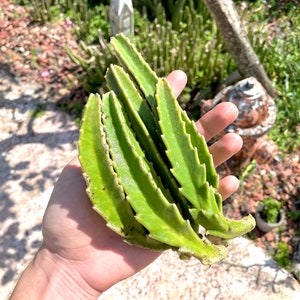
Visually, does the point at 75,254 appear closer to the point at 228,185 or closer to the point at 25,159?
the point at 228,185

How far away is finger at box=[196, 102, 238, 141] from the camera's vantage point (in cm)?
253

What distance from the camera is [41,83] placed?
14.7ft

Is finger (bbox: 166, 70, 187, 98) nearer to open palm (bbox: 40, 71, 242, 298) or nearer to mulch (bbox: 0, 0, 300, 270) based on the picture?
open palm (bbox: 40, 71, 242, 298)

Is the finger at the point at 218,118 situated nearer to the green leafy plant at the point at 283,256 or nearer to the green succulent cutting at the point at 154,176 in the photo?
the green succulent cutting at the point at 154,176

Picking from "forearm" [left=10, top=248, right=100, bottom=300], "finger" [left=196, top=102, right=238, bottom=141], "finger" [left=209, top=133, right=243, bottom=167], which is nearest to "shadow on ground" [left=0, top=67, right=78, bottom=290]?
"forearm" [left=10, top=248, right=100, bottom=300]

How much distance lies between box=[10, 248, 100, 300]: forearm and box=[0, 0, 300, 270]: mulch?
1.66m

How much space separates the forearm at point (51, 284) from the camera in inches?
86.7

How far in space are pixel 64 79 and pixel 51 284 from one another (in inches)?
107

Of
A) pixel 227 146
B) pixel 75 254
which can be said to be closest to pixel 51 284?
pixel 75 254

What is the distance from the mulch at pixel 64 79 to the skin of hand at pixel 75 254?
1.52 meters

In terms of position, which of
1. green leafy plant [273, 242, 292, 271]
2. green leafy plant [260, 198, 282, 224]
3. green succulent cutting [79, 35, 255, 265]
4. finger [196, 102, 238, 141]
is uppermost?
green succulent cutting [79, 35, 255, 265]

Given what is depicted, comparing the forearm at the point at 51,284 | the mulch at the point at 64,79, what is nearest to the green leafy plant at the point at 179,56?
the mulch at the point at 64,79

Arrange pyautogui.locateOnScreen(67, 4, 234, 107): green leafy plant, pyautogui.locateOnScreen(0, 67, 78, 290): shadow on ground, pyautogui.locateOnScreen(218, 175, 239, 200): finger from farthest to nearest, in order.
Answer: pyautogui.locateOnScreen(67, 4, 234, 107): green leafy plant < pyautogui.locateOnScreen(0, 67, 78, 290): shadow on ground < pyautogui.locateOnScreen(218, 175, 239, 200): finger

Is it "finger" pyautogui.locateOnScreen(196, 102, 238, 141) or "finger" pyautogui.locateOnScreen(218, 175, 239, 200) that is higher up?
"finger" pyautogui.locateOnScreen(196, 102, 238, 141)
